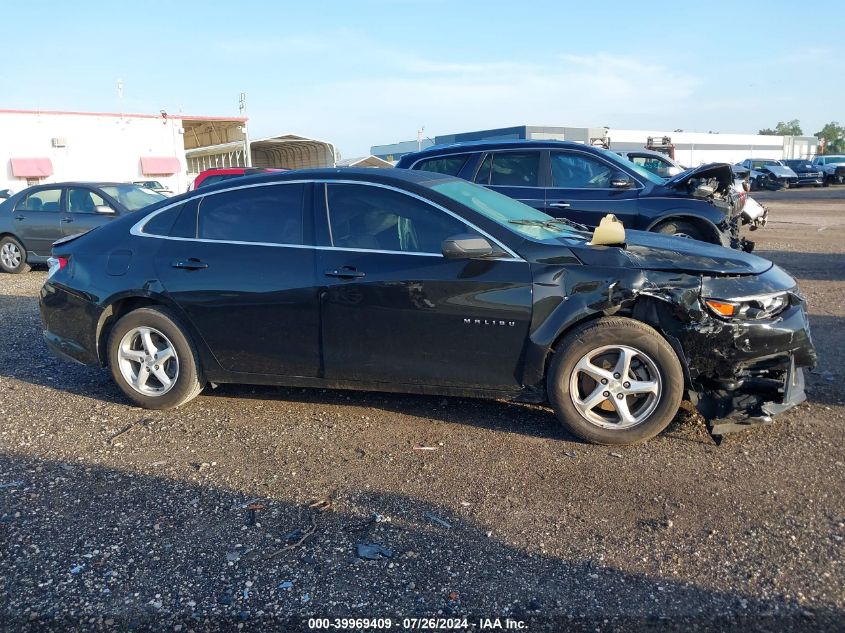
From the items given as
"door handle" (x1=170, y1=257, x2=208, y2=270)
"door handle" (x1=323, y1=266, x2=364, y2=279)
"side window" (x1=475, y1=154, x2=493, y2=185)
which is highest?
"side window" (x1=475, y1=154, x2=493, y2=185)

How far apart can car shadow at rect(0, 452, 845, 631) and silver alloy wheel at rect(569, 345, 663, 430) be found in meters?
0.92

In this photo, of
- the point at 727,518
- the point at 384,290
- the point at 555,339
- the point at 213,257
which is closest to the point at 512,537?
the point at 727,518

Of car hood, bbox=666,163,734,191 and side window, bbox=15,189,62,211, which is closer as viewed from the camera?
car hood, bbox=666,163,734,191

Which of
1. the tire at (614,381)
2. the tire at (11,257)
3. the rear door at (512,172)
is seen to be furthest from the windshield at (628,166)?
the tire at (11,257)

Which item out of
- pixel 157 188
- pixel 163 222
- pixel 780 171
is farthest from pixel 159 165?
pixel 780 171

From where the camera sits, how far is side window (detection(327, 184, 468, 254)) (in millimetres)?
4449

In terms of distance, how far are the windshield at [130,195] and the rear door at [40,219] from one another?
0.90 metres

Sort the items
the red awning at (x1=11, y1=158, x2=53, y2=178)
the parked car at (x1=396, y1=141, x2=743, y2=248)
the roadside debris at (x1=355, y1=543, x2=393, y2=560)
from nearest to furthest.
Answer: the roadside debris at (x1=355, y1=543, x2=393, y2=560), the parked car at (x1=396, y1=141, x2=743, y2=248), the red awning at (x1=11, y1=158, x2=53, y2=178)

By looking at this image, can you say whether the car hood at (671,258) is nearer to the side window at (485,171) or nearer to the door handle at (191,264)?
the door handle at (191,264)

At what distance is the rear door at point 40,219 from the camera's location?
11977mm

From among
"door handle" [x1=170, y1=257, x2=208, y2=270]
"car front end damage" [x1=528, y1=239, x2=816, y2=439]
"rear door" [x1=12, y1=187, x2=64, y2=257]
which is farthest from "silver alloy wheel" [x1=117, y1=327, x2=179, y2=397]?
"rear door" [x1=12, y1=187, x2=64, y2=257]

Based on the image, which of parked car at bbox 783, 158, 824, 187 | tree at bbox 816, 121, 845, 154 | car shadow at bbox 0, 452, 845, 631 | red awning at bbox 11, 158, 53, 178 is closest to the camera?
car shadow at bbox 0, 452, 845, 631

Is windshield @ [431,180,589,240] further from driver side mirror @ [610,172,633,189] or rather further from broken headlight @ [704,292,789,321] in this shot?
driver side mirror @ [610,172,633,189]

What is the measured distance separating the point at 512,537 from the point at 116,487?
2210mm
